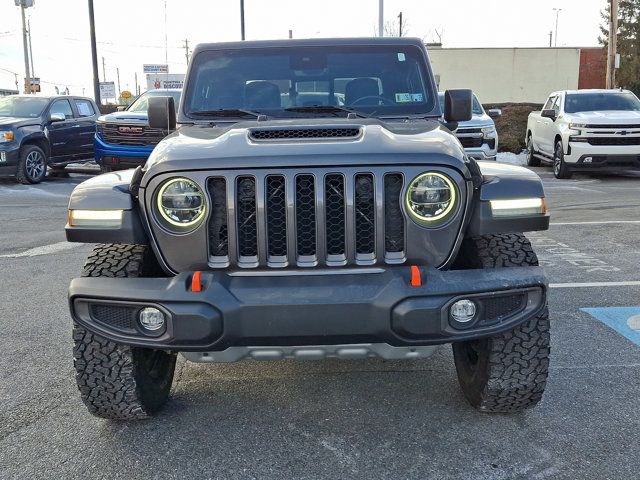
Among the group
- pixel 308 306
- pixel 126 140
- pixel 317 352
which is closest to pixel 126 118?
pixel 126 140

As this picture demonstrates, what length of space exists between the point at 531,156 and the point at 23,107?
453 inches

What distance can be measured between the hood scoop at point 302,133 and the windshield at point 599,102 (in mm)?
11649

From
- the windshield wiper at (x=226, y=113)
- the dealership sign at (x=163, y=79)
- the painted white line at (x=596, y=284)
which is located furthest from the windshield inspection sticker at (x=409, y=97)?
the dealership sign at (x=163, y=79)

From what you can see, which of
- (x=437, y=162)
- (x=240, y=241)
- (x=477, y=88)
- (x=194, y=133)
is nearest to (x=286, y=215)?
(x=240, y=241)

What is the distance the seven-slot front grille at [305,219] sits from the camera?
2.67 meters

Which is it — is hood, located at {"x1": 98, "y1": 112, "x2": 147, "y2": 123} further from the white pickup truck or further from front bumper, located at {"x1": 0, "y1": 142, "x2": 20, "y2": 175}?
the white pickup truck

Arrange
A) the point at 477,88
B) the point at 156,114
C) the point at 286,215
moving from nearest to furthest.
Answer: the point at 286,215 → the point at 156,114 → the point at 477,88

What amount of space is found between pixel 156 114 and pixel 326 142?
161cm

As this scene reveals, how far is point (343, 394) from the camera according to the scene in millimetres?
3531

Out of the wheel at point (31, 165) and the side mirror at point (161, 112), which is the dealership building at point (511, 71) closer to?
the wheel at point (31, 165)

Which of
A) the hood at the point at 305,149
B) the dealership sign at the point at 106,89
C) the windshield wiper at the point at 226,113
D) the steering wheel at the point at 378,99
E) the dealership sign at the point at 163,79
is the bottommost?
the hood at the point at 305,149

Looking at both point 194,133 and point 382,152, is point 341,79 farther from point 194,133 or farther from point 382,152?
point 382,152

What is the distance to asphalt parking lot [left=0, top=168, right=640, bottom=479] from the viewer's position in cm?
281

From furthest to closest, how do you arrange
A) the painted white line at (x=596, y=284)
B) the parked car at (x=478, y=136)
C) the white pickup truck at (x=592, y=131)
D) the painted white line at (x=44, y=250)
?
the white pickup truck at (x=592, y=131) → the parked car at (x=478, y=136) → the painted white line at (x=44, y=250) → the painted white line at (x=596, y=284)
